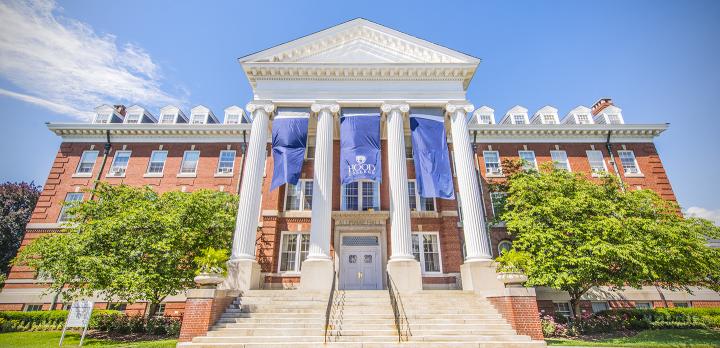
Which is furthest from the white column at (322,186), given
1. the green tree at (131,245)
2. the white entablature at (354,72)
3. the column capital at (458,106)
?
the column capital at (458,106)

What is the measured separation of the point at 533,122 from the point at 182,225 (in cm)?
2672

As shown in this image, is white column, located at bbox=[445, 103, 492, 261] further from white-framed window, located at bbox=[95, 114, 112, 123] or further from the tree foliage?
the tree foliage

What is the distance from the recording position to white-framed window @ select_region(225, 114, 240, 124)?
27156 millimetres

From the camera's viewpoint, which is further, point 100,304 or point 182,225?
point 100,304

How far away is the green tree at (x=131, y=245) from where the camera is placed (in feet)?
46.3

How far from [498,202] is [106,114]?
30875 millimetres

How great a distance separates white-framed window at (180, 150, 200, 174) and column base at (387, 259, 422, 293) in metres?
17.4

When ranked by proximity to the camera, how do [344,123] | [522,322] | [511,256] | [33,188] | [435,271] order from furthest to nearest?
[33,188], [435,271], [344,123], [511,256], [522,322]

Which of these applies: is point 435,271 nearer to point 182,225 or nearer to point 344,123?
point 344,123

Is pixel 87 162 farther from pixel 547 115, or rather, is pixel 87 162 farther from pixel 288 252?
pixel 547 115

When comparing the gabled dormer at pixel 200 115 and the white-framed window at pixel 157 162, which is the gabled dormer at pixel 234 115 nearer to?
the gabled dormer at pixel 200 115

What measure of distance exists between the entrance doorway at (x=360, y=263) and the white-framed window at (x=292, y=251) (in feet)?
7.98

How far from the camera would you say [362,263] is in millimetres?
20078

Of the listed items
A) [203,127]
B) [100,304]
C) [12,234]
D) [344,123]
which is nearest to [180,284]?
[100,304]
